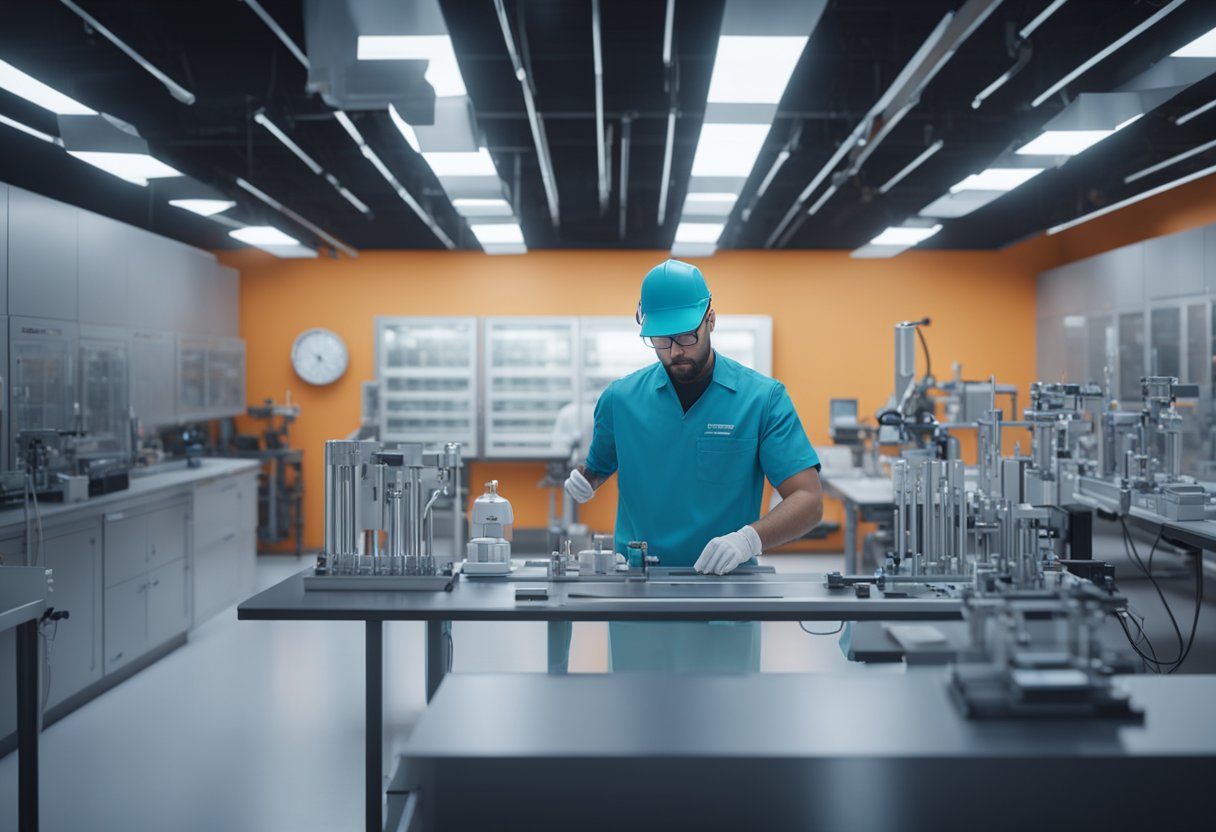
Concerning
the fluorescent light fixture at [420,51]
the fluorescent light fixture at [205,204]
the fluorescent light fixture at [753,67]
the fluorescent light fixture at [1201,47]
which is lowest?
the fluorescent light fixture at [205,204]

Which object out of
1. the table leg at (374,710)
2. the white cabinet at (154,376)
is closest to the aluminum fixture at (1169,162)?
the table leg at (374,710)

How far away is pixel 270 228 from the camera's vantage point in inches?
243

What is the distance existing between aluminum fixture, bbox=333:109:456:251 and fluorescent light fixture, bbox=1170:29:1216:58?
3733mm

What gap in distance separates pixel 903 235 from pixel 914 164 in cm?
133

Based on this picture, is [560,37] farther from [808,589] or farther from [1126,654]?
[1126,654]

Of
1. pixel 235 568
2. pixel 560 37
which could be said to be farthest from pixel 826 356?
pixel 235 568

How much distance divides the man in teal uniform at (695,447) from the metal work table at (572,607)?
0.63 feet

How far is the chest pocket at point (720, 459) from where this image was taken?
107 inches

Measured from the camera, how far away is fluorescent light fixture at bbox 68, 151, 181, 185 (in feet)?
14.4

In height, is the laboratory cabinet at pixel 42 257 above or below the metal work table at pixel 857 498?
above

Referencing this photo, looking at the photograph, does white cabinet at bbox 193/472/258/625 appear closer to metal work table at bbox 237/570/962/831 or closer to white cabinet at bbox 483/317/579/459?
white cabinet at bbox 483/317/579/459

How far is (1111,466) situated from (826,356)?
12.0ft

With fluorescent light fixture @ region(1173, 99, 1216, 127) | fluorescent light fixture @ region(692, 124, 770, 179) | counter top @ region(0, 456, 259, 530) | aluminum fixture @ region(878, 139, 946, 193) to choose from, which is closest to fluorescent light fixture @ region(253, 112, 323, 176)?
counter top @ region(0, 456, 259, 530)

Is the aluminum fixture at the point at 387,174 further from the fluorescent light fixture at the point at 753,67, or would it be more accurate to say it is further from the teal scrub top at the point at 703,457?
the teal scrub top at the point at 703,457
